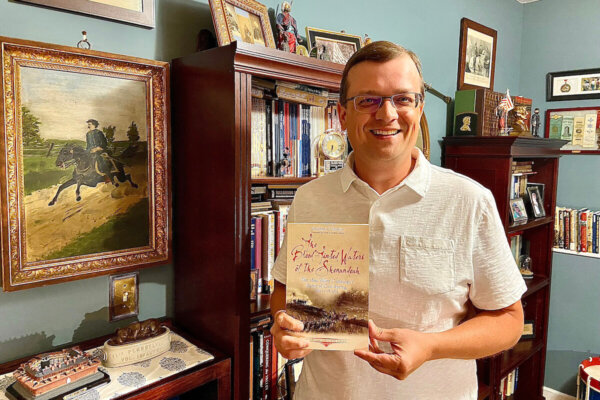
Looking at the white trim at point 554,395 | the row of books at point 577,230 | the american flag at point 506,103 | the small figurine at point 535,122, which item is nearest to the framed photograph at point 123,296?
the american flag at point 506,103

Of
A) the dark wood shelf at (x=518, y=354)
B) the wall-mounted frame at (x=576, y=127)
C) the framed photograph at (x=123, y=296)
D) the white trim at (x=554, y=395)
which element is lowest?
the white trim at (x=554, y=395)

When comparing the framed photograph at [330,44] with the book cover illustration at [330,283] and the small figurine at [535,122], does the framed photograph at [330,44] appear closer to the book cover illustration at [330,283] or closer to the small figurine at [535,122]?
the book cover illustration at [330,283]

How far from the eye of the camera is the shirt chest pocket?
3.40ft

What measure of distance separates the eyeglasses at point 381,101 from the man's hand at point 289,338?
50cm

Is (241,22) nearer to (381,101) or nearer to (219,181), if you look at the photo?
(219,181)

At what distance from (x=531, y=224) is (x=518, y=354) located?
82 cm

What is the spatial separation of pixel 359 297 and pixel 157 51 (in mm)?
1127

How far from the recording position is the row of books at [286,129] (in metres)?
1.55

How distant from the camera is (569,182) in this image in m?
3.20

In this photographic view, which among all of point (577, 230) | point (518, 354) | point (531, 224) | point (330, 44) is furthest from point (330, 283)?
point (577, 230)

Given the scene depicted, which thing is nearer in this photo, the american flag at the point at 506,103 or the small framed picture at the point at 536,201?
the american flag at the point at 506,103

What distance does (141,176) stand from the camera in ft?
4.89

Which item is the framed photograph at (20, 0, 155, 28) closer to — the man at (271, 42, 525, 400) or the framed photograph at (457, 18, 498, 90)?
the man at (271, 42, 525, 400)

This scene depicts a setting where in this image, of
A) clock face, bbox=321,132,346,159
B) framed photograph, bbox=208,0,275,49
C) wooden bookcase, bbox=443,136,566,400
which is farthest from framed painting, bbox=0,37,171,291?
wooden bookcase, bbox=443,136,566,400
